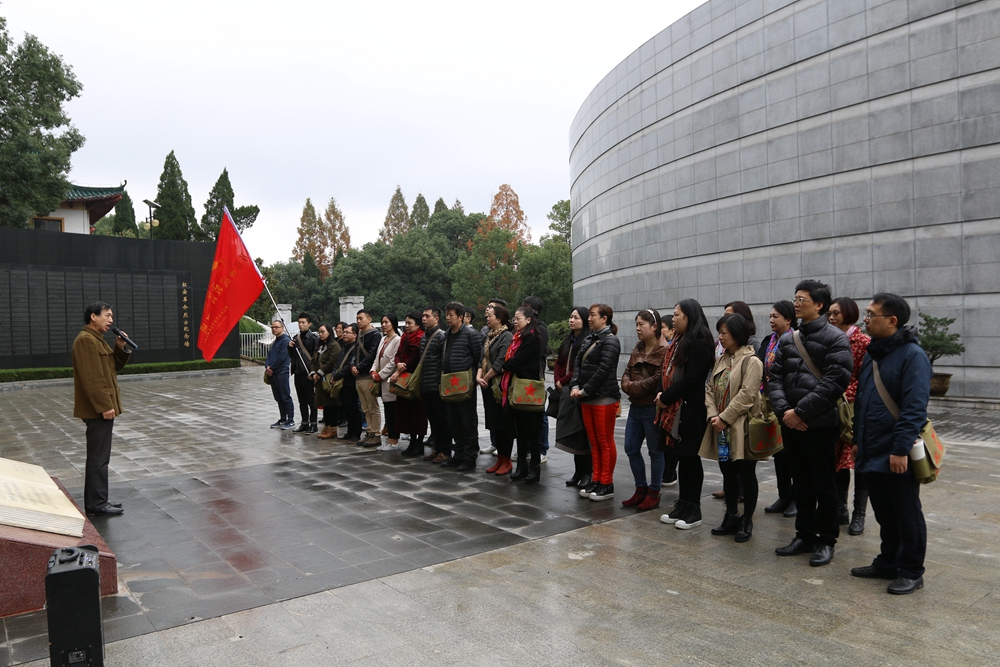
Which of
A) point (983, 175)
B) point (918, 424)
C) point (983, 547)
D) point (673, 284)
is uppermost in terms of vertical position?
point (983, 175)

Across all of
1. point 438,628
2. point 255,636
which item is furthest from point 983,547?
point 255,636

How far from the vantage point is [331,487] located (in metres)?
6.38

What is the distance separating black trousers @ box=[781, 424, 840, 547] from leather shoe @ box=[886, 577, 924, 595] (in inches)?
19.1

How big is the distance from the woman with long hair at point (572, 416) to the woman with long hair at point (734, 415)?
4.45ft

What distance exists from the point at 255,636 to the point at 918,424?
360cm

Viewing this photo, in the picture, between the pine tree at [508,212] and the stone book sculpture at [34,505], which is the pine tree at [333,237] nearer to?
the pine tree at [508,212]

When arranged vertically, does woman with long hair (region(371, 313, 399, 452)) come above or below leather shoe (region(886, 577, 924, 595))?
above

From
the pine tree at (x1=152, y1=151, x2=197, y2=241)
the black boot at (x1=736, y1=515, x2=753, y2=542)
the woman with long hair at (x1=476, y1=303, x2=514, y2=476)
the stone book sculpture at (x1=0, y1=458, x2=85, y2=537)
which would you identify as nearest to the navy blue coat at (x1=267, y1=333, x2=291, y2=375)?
the woman with long hair at (x1=476, y1=303, x2=514, y2=476)

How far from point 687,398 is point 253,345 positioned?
28168mm

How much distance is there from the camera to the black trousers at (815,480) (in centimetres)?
428

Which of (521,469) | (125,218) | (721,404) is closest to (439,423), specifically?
(521,469)

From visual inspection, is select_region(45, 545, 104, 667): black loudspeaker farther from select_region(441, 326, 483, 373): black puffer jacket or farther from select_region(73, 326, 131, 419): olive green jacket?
select_region(441, 326, 483, 373): black puffer jacket

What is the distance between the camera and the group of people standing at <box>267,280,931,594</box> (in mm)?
3840

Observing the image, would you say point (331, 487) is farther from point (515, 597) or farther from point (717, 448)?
point (717, 448)
